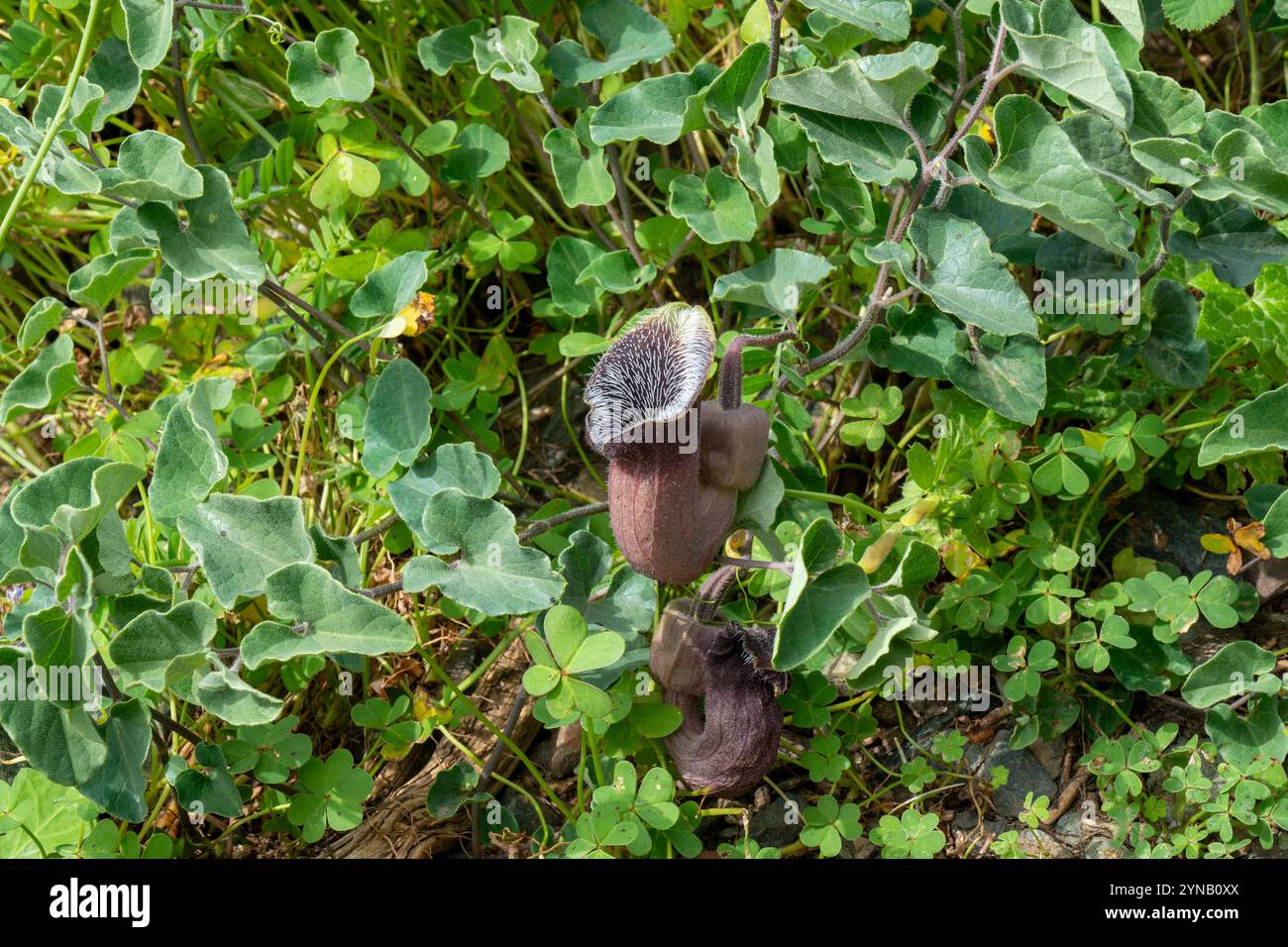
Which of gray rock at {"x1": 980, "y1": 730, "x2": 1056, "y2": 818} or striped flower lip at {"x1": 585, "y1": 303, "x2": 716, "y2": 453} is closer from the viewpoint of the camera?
striped flower lip at {"x1": 585, "y1": 303, "x2": 716, "y2": 453}

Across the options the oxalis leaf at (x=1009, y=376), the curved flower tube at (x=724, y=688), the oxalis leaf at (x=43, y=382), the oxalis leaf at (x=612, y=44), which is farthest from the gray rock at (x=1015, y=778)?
the oxalis leaf at (x=43, y=382)

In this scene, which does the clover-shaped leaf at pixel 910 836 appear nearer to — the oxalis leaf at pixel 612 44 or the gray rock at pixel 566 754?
the gray rock at pixel 566 754

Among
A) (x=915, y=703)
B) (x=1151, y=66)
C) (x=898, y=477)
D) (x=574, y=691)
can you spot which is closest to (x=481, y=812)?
(x=574, y=691)

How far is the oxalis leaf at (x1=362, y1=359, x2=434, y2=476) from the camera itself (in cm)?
175

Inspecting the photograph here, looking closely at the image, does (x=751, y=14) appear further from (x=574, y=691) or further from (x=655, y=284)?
(x=574, y=691)

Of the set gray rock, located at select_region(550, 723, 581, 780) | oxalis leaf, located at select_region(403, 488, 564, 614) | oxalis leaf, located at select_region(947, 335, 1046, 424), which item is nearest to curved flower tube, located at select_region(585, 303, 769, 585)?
oxalis leaf, located at select_region(403, 488, 564, 614)

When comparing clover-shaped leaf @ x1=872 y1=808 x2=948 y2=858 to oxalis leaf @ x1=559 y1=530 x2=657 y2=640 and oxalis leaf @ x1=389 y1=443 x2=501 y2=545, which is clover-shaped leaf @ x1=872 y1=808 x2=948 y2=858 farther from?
oxalis leaf @ x1=389 y1=443 x2=501 y2=545

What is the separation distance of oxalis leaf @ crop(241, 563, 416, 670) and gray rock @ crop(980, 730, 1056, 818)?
101 cm

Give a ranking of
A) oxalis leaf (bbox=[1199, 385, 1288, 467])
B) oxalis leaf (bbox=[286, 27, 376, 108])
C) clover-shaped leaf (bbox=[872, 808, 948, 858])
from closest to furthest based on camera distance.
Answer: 1. oxalis leaf (bbox=[1199, 385, 1288, 467])
2. clover-shaped leaf (bbox=[872, 808, 948, 858])
3. oxalis leaf (bbox=[286, 27, 376, 108])

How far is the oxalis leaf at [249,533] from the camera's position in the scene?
57.9 inches

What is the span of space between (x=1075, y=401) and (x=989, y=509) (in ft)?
0.79

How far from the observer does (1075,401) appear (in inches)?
73.2

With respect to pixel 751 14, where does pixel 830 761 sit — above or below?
below

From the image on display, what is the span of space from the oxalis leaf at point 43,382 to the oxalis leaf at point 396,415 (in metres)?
0.47
